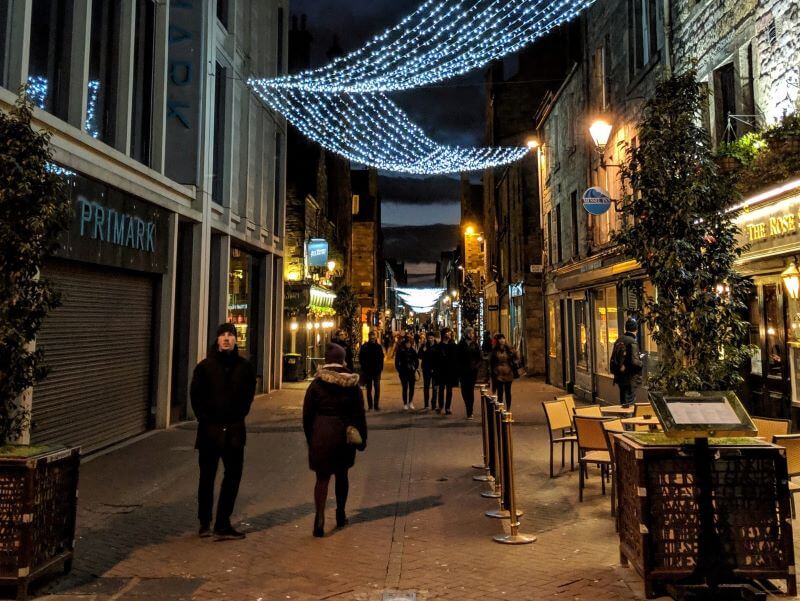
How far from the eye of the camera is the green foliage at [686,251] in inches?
196

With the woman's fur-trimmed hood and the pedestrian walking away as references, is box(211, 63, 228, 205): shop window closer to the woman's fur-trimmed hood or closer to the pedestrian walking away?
the pedestrian walking away

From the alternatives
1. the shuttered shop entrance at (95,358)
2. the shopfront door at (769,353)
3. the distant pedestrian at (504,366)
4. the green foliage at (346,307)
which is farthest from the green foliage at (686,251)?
the green foliage at (346,307)

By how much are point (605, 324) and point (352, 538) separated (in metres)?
12.6

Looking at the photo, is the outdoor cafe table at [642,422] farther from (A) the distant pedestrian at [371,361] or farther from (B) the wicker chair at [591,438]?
(A) the distant pedestrian at [371,361]

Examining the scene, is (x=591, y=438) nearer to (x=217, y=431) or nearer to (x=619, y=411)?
(x=619, y=411)

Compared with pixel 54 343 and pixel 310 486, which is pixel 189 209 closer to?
pixel 54 343

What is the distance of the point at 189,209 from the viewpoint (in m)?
13.0

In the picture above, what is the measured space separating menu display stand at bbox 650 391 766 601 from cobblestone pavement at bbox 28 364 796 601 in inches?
17.0

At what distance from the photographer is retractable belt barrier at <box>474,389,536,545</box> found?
5.61 metres

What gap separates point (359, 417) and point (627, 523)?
8.43ft

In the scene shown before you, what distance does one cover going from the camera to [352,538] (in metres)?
5.70

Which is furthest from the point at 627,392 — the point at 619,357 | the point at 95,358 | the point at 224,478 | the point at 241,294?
the point at 241,294

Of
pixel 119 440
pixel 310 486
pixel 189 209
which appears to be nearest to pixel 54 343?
pixel 119 440

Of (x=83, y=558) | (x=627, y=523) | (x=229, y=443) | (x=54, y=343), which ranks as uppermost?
(x=54, y=343)
